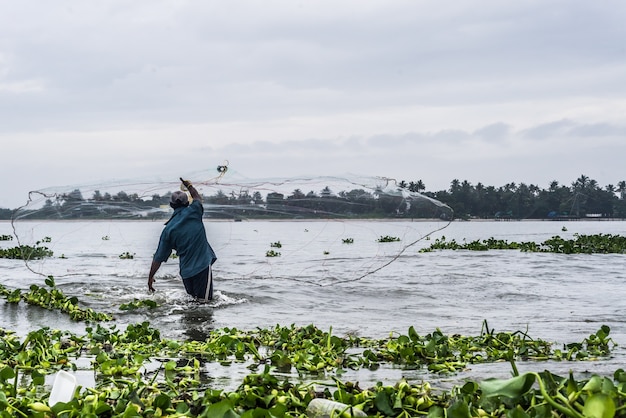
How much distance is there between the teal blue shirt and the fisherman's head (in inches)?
3.1

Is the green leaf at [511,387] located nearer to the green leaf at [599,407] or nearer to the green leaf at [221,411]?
the green leaf at [599,407]

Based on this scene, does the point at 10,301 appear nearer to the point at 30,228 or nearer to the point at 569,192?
the point at 30,228

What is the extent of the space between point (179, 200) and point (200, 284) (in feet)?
5.43

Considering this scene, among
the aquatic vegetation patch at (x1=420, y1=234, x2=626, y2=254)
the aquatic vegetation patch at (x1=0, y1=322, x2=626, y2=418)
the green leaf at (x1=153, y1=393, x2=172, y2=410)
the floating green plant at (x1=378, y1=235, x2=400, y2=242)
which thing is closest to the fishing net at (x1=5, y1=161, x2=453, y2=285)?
the floating green plant at (x1=378, y1=235, x2=400, y2=242)

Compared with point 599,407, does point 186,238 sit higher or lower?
higher

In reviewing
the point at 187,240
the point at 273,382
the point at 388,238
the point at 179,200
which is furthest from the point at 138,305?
the point at 273,382

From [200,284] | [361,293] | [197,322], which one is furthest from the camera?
[361,293]

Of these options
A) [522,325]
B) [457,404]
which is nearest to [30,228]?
[522,325]

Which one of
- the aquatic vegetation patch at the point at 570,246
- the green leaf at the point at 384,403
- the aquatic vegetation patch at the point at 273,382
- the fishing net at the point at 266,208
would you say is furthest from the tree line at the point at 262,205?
the aquatic vegetation patch at the point at 570,246

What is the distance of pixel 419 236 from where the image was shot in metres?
13.8

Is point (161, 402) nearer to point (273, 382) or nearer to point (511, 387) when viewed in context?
point (273, 382)

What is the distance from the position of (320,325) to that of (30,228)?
26.1 ft

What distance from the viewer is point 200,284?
12742 mm

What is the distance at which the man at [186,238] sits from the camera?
12.0 metres
